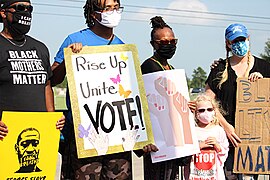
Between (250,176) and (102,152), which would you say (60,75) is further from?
(250,176)

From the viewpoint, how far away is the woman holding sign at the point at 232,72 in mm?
6371

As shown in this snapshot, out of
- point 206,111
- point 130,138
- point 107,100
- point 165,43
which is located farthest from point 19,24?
point 206,111

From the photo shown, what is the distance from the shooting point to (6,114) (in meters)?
4.97

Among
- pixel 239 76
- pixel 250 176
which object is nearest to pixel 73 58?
pixel 239 76

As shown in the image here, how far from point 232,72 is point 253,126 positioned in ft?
1.95

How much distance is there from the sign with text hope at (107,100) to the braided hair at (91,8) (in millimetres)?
311

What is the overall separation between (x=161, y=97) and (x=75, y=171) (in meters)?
1.12

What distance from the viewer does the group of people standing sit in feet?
17.0

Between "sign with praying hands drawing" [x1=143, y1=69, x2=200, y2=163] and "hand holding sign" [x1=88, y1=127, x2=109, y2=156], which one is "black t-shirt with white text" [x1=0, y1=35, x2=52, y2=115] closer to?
"hand holding sign" [x1=88, y1=127, x2=109, y2=156]

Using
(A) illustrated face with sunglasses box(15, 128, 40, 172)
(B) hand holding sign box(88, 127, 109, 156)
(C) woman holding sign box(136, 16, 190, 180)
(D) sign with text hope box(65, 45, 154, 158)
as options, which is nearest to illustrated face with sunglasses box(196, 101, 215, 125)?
(C) woman holding sign box(136, 16, 190, 180)

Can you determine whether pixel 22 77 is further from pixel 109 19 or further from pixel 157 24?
pixel 157 24

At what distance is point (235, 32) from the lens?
250 inches

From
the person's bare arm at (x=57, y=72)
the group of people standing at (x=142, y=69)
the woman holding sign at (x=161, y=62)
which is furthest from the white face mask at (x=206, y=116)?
the person's bare arm at (x=57, y=72)

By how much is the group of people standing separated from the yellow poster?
3.1 inches
